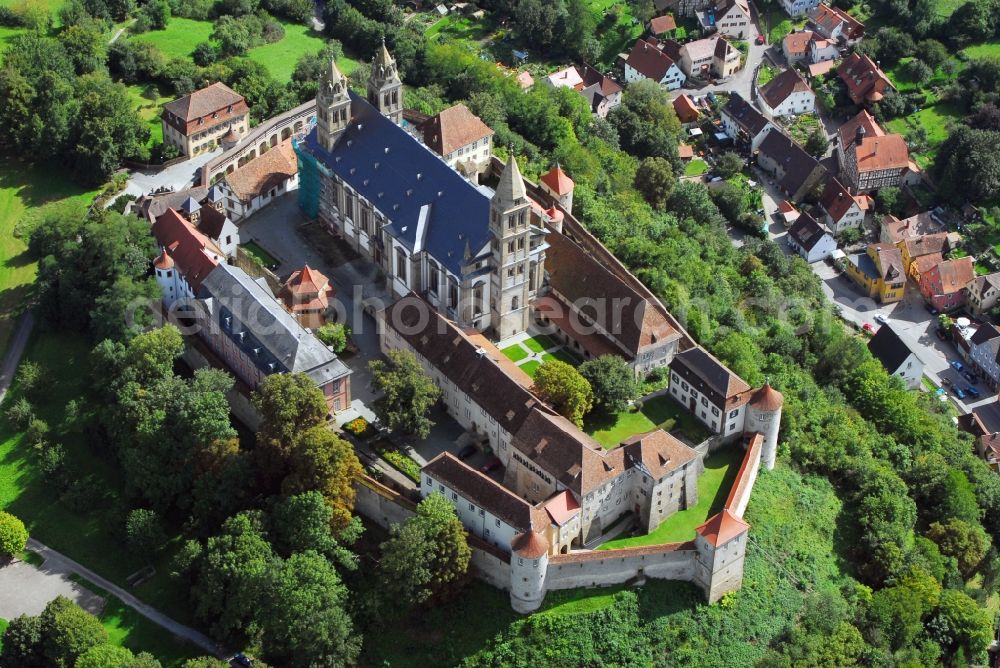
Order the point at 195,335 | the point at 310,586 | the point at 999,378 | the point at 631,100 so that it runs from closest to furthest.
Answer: the point at 310,586, the point at 195,335, the point at 999,378, the point at 631,100

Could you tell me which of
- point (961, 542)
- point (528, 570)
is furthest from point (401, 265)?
point (961, 542)

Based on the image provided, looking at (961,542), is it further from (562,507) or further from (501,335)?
(501,335)

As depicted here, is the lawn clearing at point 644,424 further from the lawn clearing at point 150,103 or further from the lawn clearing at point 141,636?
the lawn clearing at point 150,103

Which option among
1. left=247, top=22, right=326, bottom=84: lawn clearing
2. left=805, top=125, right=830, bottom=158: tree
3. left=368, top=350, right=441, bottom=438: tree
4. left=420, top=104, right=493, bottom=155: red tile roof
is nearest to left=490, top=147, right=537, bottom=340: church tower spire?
left=368, top=350, right=441, bottom=438: tree

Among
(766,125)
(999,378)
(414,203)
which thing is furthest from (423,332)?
(766,125)

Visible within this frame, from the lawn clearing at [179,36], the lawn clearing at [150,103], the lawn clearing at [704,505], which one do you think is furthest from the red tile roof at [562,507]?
the lawn clearing at [179,36]

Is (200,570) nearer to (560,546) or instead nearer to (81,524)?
(81,524)

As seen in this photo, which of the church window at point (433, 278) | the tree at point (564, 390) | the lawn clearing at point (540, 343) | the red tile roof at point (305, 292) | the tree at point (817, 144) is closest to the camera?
the tree at point (564, 390)

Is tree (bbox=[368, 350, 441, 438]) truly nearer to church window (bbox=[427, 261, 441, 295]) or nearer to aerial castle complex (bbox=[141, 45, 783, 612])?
aerial castle complex (bbox=[141, 45, 783, 612])
